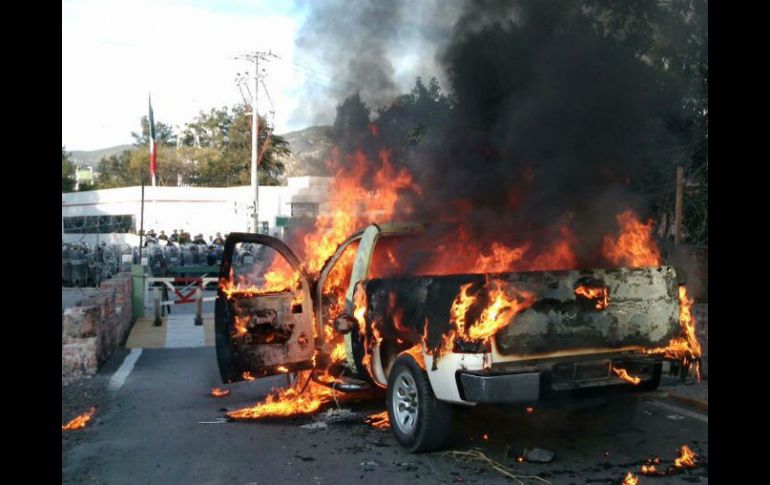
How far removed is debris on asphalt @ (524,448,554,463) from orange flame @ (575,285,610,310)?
116 centimetres

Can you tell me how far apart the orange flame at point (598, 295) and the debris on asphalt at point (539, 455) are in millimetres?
1162

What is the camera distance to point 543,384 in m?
4.92

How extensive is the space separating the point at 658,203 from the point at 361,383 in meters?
6.72

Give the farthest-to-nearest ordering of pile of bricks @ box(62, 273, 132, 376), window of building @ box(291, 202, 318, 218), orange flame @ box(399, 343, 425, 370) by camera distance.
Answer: window of building @ box(291, 202, 318, 218)
pile of bricks @ box(62, 273, 132, 376)
orange flame @ box(399, 343, 425, 370)

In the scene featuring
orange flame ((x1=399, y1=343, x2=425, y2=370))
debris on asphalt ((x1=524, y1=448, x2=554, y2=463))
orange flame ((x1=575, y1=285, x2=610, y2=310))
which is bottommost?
debris on asphalt ((x1=524, y1=448, x2=554, y2=463))

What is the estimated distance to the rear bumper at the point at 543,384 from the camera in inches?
191

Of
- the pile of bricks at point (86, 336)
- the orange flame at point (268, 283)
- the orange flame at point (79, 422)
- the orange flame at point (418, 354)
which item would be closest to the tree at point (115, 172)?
the pile of bricks at point (86, 336)

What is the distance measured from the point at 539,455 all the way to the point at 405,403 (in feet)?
3.63

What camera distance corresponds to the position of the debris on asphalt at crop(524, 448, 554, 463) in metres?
5.22

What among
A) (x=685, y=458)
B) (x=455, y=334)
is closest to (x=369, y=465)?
(x=455, y=334)

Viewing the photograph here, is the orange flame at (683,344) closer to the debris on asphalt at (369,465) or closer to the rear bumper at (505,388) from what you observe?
the rear bumper at (505,388)

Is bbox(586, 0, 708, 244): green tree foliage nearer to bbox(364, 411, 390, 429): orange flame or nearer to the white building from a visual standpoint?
bbox(364, 411, 390, 429): orange flame

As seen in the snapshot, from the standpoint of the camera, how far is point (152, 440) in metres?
5.98

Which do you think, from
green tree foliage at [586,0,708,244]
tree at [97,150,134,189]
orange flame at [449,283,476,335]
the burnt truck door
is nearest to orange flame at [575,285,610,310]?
orange flame at [449,283,476,335]
